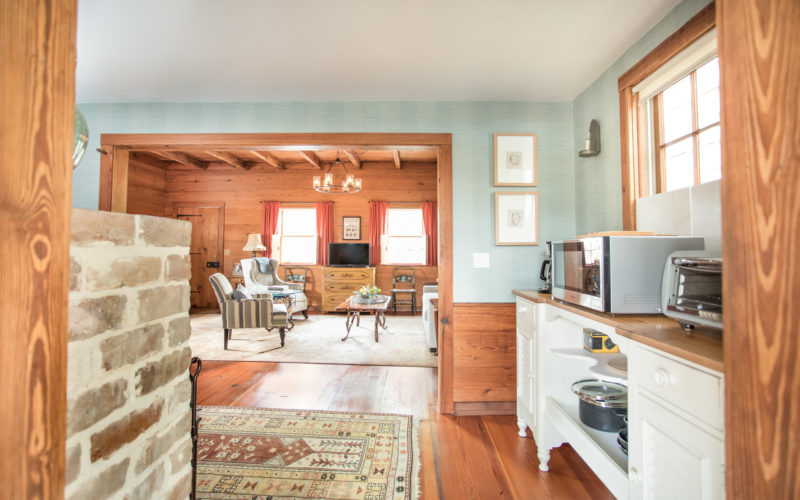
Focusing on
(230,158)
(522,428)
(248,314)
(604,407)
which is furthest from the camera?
(230,158)

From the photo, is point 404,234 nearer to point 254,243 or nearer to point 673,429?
point 254,243

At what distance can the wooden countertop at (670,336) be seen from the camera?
891mm

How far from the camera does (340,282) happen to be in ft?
21.0

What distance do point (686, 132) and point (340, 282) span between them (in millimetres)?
5445

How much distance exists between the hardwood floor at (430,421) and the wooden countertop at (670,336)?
930 millimetres

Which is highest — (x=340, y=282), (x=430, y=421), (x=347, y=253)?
(x=347, y=253)

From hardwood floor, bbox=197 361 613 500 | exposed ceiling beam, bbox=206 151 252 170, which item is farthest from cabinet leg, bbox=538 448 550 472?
exposed ceiling beam, bbox=206 151 252 170

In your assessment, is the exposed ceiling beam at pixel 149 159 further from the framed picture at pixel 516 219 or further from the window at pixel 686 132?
the window at pixel 686 132

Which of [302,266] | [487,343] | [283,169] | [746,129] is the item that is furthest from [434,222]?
[746,129]

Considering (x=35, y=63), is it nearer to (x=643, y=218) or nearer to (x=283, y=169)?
(x=643, y=218)

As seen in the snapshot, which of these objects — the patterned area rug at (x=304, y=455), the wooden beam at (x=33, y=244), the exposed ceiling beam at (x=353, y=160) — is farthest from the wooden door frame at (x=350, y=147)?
the exposed ceiling beam at (x=353, y=160)

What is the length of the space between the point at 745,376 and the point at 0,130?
1221 millimetres

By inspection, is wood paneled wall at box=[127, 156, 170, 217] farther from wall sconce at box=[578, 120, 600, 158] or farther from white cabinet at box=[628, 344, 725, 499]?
white cabinet at box=[628, 344, 725, 499]

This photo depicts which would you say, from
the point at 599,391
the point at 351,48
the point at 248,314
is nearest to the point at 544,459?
the point at 599,391
